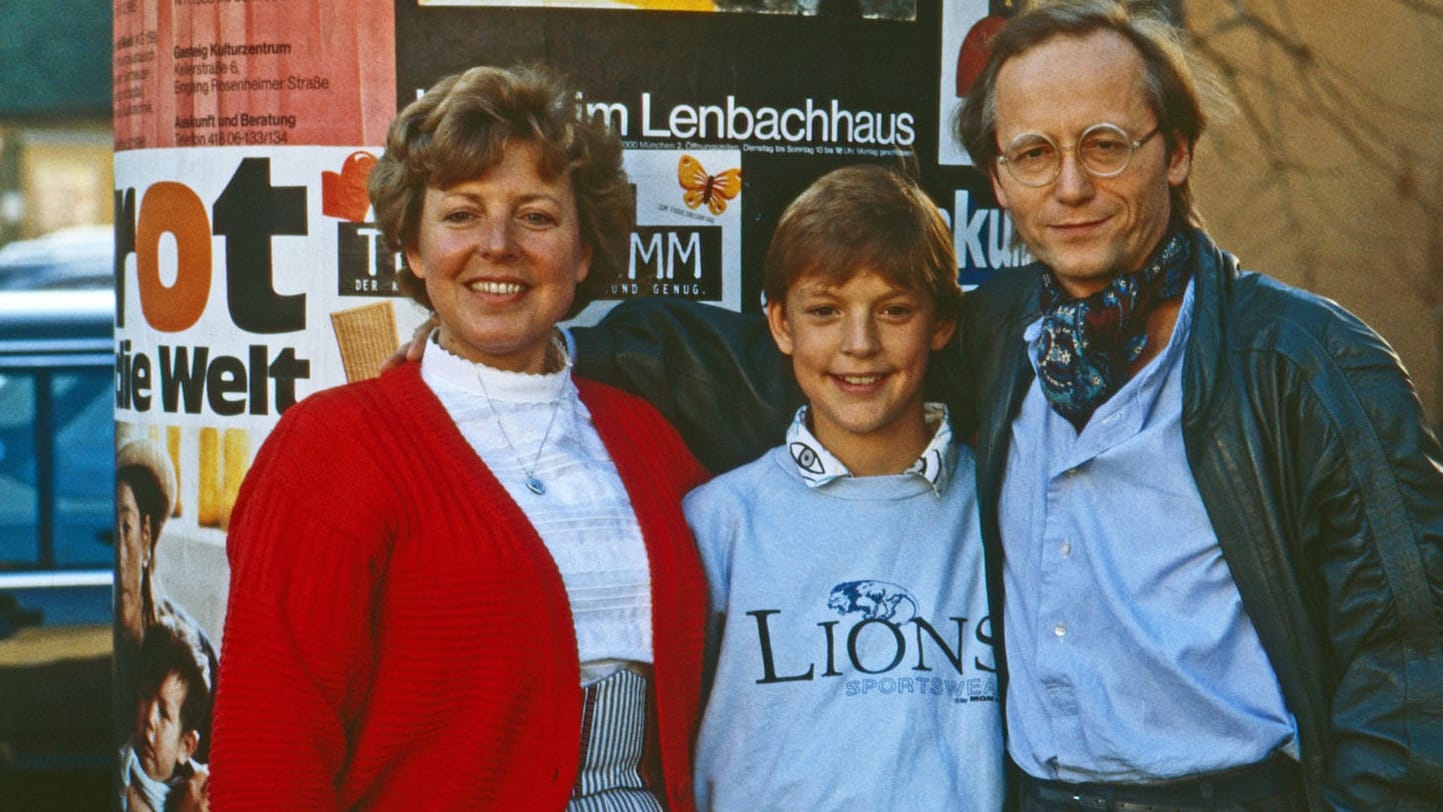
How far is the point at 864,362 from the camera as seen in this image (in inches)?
114

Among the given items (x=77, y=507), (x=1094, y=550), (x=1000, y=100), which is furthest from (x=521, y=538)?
(x=77, y=507)

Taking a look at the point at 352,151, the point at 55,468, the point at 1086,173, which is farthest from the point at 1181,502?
the point at 55,468

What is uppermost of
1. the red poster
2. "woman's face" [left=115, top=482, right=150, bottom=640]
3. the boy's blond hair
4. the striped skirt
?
the red poster

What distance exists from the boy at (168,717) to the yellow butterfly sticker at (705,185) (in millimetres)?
1276

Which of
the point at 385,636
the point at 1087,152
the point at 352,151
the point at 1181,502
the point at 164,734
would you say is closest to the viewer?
the point at 385,636

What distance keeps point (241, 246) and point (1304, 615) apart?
196 cm

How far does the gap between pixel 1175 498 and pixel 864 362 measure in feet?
1.95

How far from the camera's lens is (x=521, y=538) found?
2553 millimetres

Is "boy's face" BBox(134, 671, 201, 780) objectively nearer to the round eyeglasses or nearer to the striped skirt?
the striped skirt

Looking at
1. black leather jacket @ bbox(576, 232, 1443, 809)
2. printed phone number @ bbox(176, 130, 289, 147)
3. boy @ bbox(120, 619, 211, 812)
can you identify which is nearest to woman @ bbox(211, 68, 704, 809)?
printed phone number @ bbox(176, 130, 289, 147)

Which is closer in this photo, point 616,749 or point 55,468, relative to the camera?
point 616,749

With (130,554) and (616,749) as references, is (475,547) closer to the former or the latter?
(616,749)

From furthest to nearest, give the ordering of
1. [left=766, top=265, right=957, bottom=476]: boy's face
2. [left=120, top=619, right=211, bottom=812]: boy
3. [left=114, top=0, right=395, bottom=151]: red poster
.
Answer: [left=120, top=619, right=211, bottom=812]: boy, [left=114, top=0, right=395, bottom=151]: red poster, [left=766, top=265, right=957, bottom=476]: boy's face

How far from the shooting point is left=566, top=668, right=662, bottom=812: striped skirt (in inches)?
101
